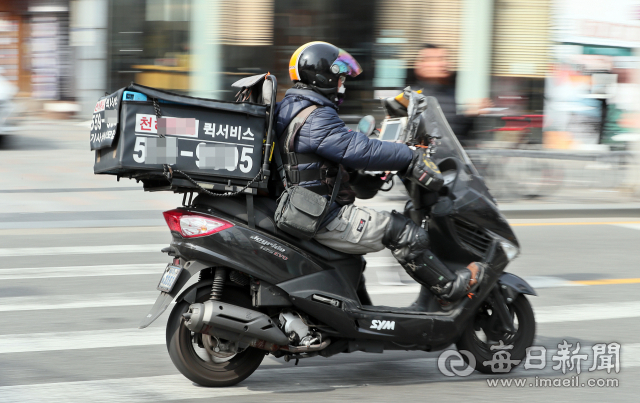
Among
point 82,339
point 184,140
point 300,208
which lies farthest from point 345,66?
point 82,339

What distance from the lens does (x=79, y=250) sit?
25.6ft

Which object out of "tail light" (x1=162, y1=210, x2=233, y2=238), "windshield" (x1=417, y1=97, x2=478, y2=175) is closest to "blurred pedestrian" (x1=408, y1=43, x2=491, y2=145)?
"windshield" (x1=417, y1=97, x2=478, y2=175)

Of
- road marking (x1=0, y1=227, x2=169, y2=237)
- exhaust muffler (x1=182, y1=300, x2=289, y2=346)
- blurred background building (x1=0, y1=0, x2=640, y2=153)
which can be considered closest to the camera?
exhaust muffler (x1=182, y1=300, x2=289, y2=346)

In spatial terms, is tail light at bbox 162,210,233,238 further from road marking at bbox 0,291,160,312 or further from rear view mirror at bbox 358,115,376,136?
road marking at bbox 0,291,160,312

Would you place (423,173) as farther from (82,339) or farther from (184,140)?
(82,339)

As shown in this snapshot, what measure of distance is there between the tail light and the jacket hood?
577 millimetres

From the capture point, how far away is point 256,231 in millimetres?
4070

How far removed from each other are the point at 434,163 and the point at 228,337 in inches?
58.9

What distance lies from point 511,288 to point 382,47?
12.4 m

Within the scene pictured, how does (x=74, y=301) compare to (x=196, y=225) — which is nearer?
(x=196, y=225)

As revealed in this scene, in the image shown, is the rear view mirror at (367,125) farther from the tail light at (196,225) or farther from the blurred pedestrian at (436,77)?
the blurred pedestrian at (436,77)

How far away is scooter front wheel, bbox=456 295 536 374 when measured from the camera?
4.55 m

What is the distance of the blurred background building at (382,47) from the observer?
1593cm

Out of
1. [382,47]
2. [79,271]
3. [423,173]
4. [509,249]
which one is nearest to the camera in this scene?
[423,173]
